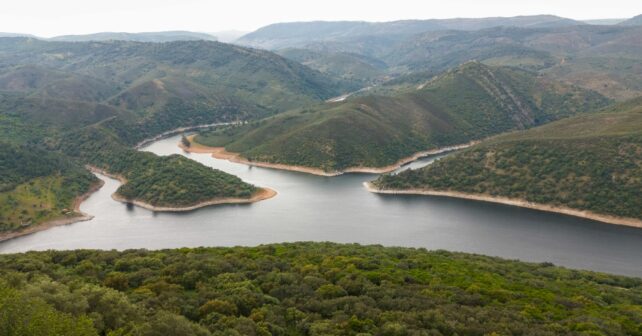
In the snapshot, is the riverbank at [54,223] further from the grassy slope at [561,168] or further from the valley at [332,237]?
the grassy slope at [561,168]

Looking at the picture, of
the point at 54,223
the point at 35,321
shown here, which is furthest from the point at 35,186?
the point at 35,321

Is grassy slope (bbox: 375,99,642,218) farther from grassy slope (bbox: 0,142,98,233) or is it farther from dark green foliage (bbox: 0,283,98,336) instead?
dark green foliage (bbox: 0,283,98,336)

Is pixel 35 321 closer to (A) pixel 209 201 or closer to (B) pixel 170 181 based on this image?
(A) pixel 209 201

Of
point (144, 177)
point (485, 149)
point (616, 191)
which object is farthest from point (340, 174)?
point (616, 191)

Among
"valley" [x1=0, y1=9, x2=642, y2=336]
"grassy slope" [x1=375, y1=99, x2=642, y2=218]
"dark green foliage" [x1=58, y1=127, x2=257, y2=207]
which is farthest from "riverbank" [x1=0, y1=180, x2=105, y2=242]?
"grassy slope" [x1=375, y1=99, x2=642, y2=218]

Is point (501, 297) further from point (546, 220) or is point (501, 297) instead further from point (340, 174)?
point (340, 174)

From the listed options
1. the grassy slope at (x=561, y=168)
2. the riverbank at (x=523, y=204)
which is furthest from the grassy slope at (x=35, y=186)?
the grassy slope at (x=561, y=168)
